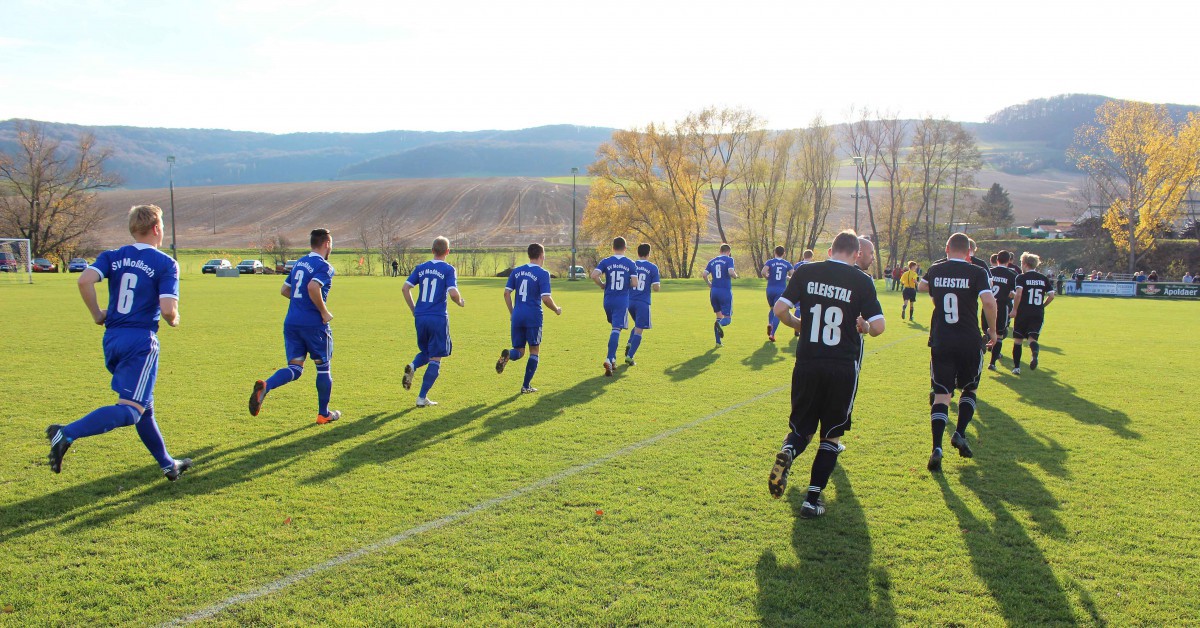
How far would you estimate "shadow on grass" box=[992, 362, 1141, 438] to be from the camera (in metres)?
8.17

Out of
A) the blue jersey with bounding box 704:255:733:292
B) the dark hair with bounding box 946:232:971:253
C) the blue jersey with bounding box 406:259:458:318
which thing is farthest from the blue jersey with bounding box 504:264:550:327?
the blue jersey with bounding box 704:255:733:292

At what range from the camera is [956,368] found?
6.47 metres

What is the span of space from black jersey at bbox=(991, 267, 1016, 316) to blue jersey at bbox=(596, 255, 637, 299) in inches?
227

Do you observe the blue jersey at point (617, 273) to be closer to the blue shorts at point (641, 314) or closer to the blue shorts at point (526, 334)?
the blue shorts at point (641, 314)

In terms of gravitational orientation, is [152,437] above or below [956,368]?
below

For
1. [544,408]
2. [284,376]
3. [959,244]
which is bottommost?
[544,408]

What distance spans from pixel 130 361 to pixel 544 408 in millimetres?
4474

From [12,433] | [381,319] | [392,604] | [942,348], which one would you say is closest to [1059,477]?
[942,348]

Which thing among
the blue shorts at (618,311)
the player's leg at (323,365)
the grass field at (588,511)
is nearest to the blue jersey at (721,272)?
the blue shorts at (618,311)

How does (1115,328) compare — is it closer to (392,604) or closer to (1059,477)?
(1059,477)

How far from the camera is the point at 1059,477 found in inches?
236

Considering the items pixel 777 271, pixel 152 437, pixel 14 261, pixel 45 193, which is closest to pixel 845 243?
pixel 152 437

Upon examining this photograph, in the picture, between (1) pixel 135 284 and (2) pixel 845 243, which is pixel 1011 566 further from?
(1) pixel 135 284

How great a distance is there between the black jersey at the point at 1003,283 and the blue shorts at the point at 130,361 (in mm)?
11163
